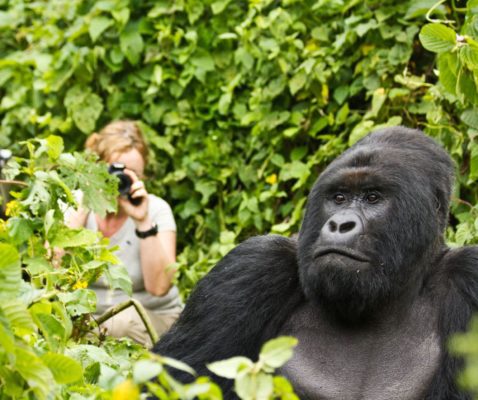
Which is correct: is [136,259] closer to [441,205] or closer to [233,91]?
[233,91]

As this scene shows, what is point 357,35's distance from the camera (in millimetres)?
5852

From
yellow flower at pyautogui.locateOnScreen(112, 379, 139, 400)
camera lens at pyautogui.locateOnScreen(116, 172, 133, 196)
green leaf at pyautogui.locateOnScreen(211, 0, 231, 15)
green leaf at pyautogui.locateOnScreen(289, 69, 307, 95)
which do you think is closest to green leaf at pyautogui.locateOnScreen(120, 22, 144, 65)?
green leaf at pyautogui.locateOnScreen(211, 0, 231, 15)

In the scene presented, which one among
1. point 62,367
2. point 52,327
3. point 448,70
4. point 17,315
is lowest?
point 448,70

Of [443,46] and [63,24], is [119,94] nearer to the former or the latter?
[63,24]

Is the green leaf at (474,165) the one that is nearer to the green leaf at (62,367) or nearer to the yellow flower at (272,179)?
the yellow flower at (272,179)

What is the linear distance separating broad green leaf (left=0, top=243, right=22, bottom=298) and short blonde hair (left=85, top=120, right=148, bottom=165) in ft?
11.8

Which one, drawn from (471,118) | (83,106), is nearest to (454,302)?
(471,118)

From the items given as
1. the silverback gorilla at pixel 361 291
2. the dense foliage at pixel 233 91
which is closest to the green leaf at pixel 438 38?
the dense foliage at pixel 233 91

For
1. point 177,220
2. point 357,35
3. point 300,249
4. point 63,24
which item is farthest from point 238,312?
point 63,24

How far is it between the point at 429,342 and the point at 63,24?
17.4ft

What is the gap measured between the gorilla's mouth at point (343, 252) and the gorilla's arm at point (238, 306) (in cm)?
41

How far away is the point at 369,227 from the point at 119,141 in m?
2.74

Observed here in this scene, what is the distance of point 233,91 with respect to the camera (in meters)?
6.75

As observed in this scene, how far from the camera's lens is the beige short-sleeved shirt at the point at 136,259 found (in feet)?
18.2
